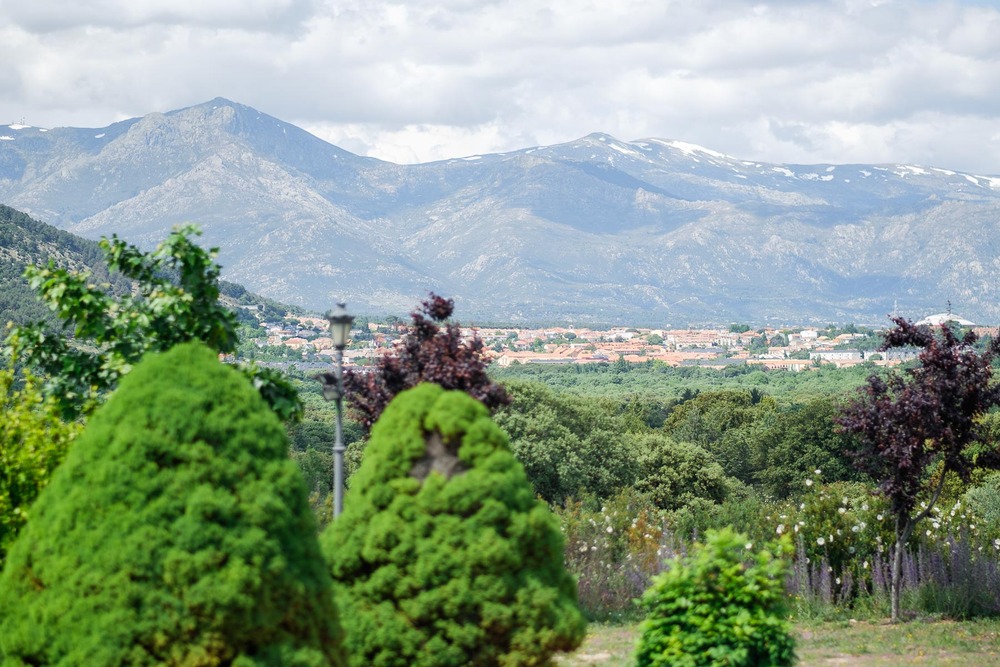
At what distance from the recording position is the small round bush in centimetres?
804

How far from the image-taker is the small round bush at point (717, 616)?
804cm

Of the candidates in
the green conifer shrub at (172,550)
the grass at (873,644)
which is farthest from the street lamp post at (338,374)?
the green conifer shrub at (172,550)

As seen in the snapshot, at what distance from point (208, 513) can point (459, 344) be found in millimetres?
7052

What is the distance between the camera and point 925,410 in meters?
13.2

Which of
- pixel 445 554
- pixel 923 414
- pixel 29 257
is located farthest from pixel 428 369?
pixel 29 257

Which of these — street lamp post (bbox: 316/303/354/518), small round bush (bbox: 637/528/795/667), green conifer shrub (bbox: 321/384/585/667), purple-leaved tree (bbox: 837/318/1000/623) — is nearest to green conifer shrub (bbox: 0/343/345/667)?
green conifer shrub (bbox: 321/384/585/667)

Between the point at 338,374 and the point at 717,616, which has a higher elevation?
the point at 338,374

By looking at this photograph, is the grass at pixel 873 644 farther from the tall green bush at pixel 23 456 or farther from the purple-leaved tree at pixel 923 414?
the tall green bush at pixel 23 456

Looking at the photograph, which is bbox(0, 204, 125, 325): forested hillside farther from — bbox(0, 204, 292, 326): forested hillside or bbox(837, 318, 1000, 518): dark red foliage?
bbox(837, 318, 1000, 518): dark red foliage

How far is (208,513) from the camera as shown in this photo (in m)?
5.21

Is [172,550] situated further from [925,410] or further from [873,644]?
[925,410]

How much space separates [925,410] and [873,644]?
3044mm

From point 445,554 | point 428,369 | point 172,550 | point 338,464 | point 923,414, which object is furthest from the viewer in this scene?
point 923,414

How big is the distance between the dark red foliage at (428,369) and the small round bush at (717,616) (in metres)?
3.42
